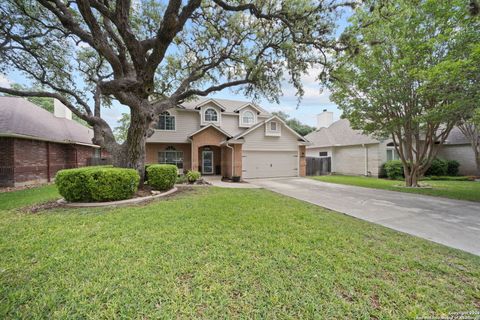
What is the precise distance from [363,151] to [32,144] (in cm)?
2461

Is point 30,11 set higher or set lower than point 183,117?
higher

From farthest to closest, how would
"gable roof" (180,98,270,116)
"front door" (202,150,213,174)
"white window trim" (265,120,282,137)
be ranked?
"front door" (202,150,213,174), "gable roof" (180,98,270,116), "white window trim" (265,120,282,137)

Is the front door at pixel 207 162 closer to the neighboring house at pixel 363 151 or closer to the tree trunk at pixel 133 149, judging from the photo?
the tree trunk at pixel 133 149

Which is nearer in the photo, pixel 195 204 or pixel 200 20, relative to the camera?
pixel 195 204

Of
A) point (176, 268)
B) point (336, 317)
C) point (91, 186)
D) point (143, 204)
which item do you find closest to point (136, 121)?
point (91, 186)

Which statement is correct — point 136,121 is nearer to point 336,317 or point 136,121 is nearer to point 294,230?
point 294,230

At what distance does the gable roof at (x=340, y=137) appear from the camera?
1787 centimetres

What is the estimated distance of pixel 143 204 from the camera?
7125 millimetres

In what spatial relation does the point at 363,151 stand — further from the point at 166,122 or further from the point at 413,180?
the point at 166,122

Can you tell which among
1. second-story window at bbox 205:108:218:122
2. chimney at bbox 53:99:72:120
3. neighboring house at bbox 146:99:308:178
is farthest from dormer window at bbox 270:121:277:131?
chimney at bbox 53:99:72:120

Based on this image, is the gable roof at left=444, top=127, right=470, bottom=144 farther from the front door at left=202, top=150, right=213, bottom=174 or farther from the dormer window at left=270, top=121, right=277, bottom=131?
the front door at left=202, top=150, right=213, bottom=174

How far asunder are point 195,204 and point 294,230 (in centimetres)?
369

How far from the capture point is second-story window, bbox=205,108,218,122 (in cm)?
1723

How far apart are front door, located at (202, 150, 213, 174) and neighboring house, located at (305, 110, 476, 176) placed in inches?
372
